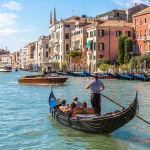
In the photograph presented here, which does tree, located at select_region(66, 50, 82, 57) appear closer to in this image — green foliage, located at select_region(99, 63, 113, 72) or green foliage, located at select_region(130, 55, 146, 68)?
green foliage, located at select_region(99, 63, 113, 72)

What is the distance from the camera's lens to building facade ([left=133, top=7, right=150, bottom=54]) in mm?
28513

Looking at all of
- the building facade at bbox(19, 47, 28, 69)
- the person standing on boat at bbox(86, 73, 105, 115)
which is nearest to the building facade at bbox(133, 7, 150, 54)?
the person standing on boat at bbox(86, 73, 105, 115)

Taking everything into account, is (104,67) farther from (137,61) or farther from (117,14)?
(117,14)

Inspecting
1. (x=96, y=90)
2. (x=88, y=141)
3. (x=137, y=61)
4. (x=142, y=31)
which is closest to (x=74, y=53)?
(x=142, y=31)

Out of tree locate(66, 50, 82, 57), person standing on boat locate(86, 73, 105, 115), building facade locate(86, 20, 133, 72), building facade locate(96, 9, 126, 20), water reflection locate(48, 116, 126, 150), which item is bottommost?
water reflection locate(48, 116, 126, 150)

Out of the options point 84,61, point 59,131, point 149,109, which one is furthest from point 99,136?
point 84,61

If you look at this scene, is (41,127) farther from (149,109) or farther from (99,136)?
(149,109)

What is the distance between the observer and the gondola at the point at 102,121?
19.6 feet

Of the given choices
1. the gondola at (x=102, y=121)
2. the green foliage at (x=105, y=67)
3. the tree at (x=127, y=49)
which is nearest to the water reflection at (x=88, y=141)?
the gondola at (x=102, y=121)

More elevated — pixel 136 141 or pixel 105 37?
pixel 105 37

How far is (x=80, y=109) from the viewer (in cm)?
686

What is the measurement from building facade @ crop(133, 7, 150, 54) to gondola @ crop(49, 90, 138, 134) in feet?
72.3

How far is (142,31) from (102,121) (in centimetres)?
2441

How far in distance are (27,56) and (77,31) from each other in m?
39.1
